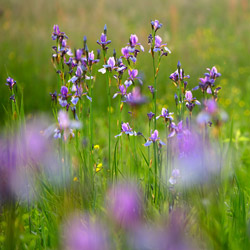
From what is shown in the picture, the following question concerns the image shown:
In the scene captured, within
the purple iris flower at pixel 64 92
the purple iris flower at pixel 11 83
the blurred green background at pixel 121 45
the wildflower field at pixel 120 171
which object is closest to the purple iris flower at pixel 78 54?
the wildflower field at pixel 120 171

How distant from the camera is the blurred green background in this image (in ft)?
15.4

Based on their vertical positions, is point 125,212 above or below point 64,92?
below

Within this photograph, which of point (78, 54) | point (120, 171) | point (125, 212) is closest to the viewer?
point (125, 212)

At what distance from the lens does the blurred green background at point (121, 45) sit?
4703 millimetres

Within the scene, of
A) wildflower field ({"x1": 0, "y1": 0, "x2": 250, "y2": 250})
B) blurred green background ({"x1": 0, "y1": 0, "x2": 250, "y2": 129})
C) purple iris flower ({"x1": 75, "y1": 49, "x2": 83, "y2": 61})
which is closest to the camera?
wildflower field ({"x1": 0, "y1": 0, "x2": 250, "y2": 250})

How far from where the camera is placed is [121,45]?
20.1 feet

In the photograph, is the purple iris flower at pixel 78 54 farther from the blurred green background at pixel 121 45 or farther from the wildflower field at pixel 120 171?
the blurred green background at pixel 121 45

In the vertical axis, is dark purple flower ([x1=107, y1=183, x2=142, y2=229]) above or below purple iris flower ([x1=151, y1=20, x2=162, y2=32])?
below

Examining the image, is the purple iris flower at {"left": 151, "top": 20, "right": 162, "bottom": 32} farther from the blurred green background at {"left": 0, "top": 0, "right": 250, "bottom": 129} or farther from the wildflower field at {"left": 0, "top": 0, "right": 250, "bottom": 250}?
the blurred green background at {"left": 0, "top": 0, "right": 250, "bottom": 129}

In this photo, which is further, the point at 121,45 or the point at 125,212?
the point at 121,45

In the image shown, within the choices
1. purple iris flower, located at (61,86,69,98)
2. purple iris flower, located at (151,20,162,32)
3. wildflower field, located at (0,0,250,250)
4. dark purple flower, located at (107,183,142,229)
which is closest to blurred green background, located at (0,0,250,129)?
wildflower field, located at (0,0,250,250)

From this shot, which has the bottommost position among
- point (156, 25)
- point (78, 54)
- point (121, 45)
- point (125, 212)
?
point (125, 212)

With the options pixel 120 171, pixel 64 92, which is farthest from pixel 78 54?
pixel 120 171

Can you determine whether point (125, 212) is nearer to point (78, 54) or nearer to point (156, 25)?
point (78, 54)
